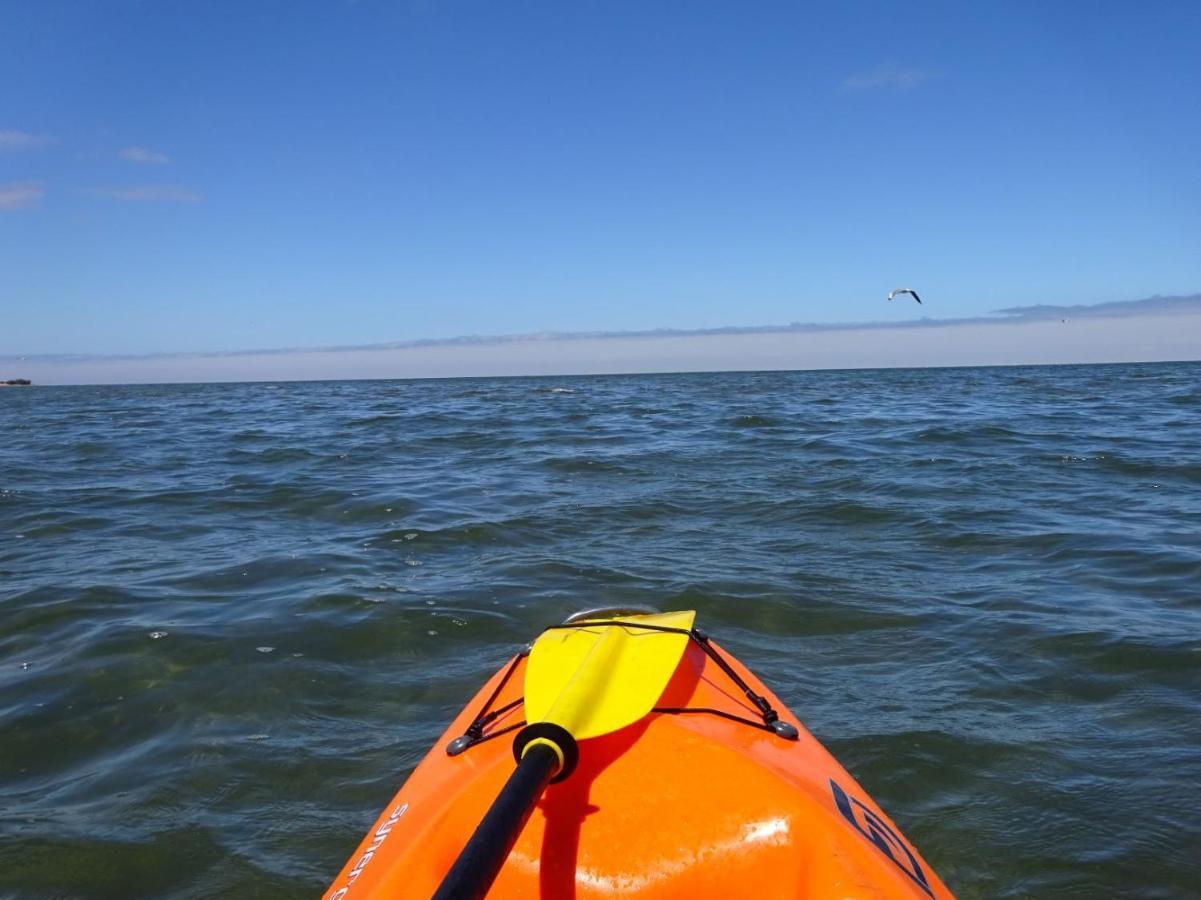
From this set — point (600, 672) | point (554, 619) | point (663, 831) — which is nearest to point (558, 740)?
point (663, 831)

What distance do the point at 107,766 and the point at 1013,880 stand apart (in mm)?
3944

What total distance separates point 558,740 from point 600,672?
1.66 ft

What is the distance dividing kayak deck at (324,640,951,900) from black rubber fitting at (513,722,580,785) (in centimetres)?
9

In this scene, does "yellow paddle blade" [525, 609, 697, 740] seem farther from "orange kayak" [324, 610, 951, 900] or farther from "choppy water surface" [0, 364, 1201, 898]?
"choppy water surface" [0, 364, 1201, 898]

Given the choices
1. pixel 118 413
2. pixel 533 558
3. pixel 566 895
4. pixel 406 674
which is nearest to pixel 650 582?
pixel 533 558

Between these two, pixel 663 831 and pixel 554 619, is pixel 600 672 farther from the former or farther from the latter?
pixel 554 619

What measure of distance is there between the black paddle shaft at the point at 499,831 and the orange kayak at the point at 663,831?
0.48 ft

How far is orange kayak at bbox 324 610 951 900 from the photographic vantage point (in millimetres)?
2029

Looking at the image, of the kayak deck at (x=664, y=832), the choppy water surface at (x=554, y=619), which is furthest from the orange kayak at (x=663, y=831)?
the choppy water surface at (x=554, y=619)

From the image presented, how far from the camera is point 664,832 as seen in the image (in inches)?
83.0

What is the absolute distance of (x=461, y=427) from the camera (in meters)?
20.9

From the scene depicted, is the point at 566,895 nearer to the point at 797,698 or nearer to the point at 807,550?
the point at 797,698

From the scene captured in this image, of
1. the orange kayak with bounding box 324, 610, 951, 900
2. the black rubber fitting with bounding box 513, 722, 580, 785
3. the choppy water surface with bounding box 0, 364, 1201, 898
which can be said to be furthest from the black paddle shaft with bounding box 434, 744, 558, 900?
the choppy water surface with bounding box 0, 364, 1201, 898

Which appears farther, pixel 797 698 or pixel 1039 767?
pixel 797 698
